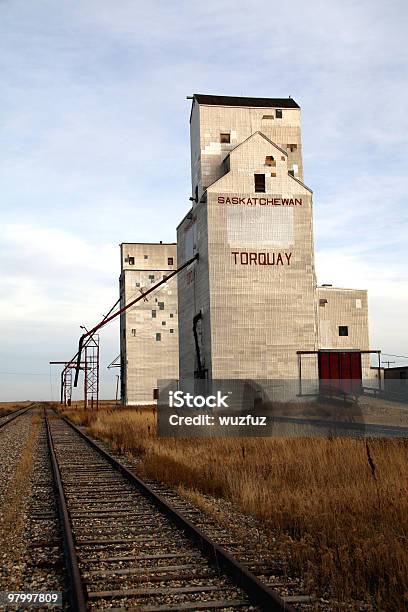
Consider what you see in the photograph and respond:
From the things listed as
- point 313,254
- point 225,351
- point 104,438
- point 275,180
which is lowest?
point 104,438

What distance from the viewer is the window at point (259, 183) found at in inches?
1598

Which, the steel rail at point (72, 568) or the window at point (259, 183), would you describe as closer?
the steel rail at point (72, 568)

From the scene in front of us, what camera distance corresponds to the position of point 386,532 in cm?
759

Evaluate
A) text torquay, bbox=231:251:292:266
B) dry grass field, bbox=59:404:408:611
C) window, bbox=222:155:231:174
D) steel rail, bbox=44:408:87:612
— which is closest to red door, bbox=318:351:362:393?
text torquay, bbox=231:251:292:266

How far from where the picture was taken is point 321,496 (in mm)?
9930

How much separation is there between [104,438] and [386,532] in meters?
19.5

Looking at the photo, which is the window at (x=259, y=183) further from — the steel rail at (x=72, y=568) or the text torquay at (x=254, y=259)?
the steel rail at (x=72, y=568)

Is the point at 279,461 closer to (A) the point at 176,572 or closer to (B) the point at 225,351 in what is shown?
(A) the point at 176,572

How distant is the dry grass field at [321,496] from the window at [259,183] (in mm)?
24315

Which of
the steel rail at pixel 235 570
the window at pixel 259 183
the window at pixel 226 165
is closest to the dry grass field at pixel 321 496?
the steel rail at pixel 235 570

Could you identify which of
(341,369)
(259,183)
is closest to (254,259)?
(259,183)

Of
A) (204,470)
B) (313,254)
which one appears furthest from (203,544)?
(313,254)

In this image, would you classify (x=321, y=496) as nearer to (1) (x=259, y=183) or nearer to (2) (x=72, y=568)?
(2) (x=72, y=568)

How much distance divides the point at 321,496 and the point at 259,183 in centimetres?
3256
